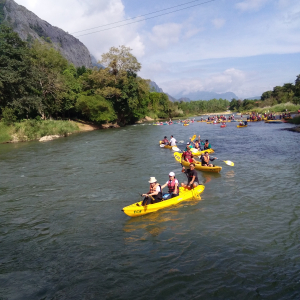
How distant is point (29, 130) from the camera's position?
31.6 m

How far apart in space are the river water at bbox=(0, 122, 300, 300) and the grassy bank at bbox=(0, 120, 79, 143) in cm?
1847

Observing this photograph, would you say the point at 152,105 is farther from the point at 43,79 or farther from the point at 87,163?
the point at 87,163

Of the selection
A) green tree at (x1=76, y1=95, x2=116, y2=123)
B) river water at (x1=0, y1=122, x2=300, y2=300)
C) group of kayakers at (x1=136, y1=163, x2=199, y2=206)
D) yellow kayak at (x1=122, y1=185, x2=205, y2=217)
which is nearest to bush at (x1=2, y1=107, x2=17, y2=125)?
green tree at (x1=76, y1=95, x2=116, y2=123)

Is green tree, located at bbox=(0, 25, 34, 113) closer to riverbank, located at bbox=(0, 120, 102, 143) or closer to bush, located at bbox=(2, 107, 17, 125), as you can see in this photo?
bush, located at bbox=(2, 107, 17, 125)

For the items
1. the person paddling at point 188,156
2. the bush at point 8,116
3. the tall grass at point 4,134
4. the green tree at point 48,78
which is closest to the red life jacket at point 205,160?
the person paddling at point 188,156

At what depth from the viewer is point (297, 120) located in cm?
3862

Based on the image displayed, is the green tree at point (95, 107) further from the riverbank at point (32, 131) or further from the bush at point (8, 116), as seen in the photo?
the bush at point (8, 116)

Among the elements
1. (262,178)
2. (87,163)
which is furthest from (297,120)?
(87,163)

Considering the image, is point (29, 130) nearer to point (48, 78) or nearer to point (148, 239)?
point (48, 78)

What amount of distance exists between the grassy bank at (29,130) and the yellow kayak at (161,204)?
2609 cm

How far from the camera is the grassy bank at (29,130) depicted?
30506 millimetres

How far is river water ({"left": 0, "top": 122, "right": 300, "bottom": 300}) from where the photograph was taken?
5.64 metres

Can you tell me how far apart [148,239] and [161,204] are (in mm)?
2030

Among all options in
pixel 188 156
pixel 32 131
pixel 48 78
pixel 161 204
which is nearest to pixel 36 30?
pixel 48 78
